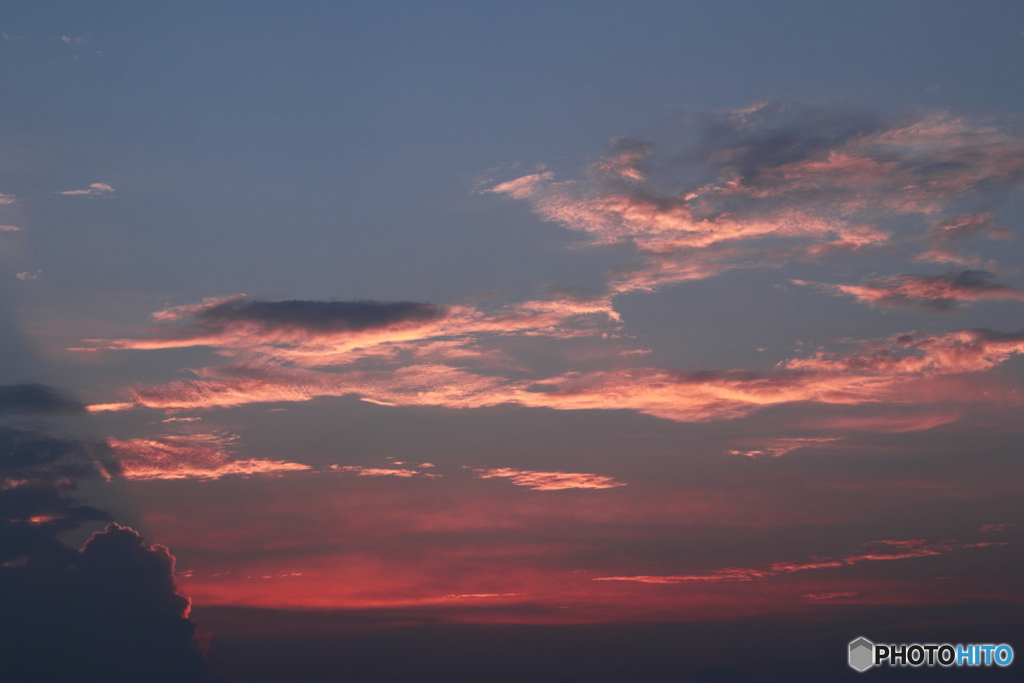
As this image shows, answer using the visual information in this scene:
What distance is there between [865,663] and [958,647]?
14.6 metres

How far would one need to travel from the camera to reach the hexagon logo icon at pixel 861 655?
3989 inches

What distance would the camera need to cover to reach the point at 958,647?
89.8 m

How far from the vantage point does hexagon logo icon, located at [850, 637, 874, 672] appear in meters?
101

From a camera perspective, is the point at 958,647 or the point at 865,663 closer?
the point at 958,647

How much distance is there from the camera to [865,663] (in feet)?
334

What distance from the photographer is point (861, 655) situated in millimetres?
103000
